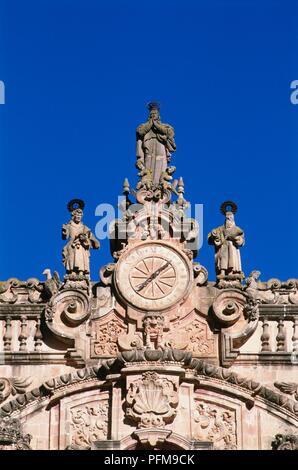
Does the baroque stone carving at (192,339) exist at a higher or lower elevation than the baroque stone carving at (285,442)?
higher

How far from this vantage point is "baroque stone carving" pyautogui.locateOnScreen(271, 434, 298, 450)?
32031 millimetres

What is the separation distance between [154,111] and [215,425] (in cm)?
651

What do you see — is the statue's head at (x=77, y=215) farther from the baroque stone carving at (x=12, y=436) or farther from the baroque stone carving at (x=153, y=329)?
the baroque stone carving at (x=12, y=436)

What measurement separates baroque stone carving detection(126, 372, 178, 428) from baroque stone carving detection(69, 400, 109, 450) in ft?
1.76

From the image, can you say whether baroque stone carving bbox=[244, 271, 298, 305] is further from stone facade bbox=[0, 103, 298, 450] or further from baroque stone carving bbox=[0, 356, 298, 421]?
baroque stone carving bbox=[0, 356, 298, 421]

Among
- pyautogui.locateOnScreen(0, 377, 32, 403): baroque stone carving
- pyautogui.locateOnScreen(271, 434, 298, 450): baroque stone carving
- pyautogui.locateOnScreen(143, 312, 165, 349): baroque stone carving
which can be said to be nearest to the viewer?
pyautogui.locateOnScreen(271, 434, 298, 450): baroque stone carving

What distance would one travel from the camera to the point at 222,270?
3372 centimetres

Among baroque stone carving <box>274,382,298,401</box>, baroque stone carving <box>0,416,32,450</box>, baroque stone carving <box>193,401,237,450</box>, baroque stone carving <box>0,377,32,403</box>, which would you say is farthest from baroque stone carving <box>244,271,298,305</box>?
baroque stone carving <box>0,416,32,450</box>

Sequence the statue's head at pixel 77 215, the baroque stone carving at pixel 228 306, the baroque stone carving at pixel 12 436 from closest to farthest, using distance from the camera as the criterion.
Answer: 1. the baroque stone carving at pixel 12 436
2. the baroque stone carving at pixel 228 306
3. the statue's head at pixel 77 215

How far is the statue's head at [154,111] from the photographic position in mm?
35406

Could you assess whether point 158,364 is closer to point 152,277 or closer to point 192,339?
point 192,339

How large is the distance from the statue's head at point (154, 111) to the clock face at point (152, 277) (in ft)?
9.40

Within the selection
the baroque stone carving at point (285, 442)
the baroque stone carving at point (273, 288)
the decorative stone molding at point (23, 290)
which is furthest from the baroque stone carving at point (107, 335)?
the baroque stone carving at point (285, 442)

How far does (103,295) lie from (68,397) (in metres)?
2.07
